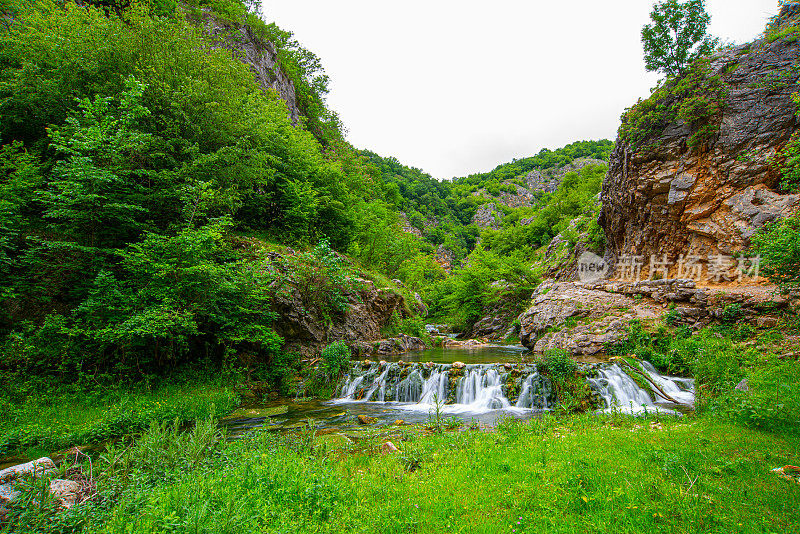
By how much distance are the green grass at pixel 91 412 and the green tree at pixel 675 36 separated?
31.8m

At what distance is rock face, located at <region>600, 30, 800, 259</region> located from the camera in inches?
654

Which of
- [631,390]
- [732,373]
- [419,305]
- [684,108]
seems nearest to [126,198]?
[631,390]

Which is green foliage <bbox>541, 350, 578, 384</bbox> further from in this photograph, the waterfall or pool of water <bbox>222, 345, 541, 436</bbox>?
pool of water <bbox>222, 345, 541, 436</bbox>

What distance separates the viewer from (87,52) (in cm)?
1198

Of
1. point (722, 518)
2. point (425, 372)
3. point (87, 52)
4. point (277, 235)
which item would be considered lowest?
point (425, 372)

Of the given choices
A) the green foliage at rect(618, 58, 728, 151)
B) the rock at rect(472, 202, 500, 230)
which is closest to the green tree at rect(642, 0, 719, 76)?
the green foliage at rect(618, 58, 728, 151)

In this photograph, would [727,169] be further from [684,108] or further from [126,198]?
[126,198]

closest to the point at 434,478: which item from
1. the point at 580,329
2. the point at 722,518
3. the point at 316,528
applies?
the point at 316,528

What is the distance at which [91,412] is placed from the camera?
8203 mm

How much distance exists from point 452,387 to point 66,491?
428 inches

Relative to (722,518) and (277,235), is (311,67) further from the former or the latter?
(722,518)

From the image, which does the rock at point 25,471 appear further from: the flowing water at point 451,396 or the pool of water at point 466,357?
the pool of water at point 466,357

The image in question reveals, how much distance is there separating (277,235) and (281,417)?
11.7 m

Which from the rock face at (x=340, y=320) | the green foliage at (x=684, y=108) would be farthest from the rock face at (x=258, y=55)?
the green foliage at (x=684, y=108)
